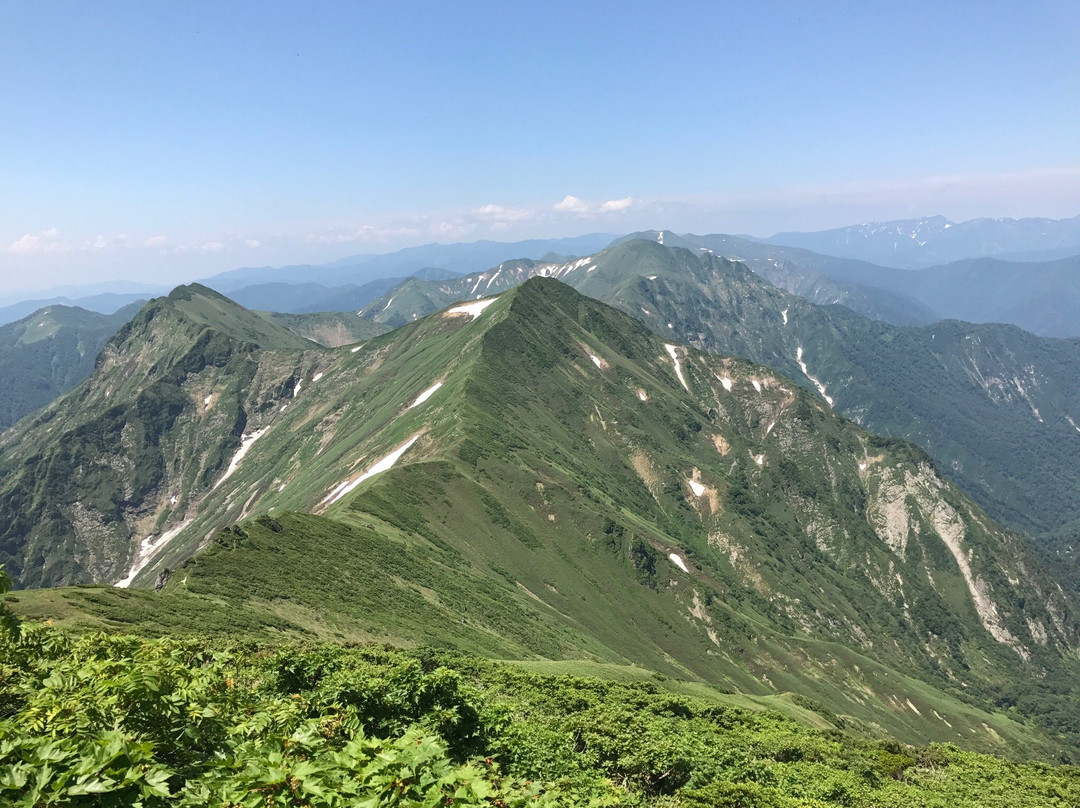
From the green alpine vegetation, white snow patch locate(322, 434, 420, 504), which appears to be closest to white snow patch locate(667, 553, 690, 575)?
white snow patch locate(322, 434, 420, 504)

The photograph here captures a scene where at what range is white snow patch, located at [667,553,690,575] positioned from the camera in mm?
175125

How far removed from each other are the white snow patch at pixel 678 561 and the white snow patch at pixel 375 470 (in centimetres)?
8244

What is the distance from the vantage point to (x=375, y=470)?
580 ft

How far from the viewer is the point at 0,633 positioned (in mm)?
16562

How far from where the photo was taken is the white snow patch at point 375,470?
171500 mm

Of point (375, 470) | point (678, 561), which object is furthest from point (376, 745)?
point (678, 561)

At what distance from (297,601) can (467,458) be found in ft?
264

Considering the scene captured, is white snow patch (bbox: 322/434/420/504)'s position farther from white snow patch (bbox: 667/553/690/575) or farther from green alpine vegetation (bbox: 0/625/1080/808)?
green alpine vegetation (bbox: 0/625/1080/808)

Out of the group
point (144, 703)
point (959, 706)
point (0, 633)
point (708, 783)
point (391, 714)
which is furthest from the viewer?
point (959, 706)

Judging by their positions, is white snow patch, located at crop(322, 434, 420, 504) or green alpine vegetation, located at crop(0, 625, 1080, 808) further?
white snow patch, located at crop(322, 434, 420, 504)

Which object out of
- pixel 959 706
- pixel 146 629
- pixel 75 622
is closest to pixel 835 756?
pixel 146 629

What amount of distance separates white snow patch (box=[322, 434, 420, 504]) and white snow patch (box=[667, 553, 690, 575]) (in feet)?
270

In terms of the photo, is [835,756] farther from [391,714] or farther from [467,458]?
[467,458]

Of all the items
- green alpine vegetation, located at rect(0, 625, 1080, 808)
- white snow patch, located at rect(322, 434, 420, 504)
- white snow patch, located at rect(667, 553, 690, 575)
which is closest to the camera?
green alpine vegetation, located at rect(0, 625, 1080, 808)
